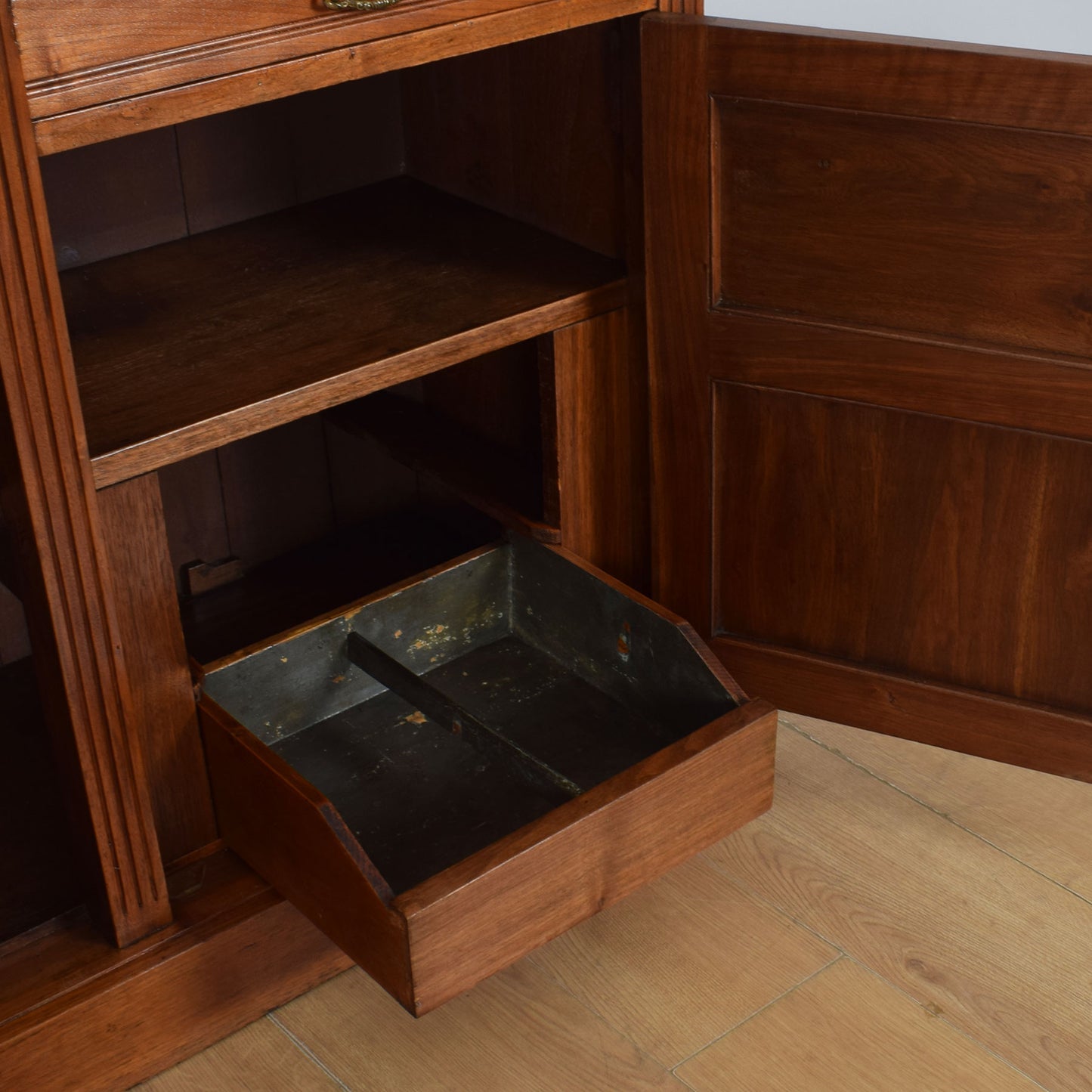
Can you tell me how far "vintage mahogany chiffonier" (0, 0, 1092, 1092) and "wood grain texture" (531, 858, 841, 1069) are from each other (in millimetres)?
131

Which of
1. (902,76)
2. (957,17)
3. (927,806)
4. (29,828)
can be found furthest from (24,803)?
(957,17)

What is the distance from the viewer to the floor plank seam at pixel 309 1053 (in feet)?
3.94

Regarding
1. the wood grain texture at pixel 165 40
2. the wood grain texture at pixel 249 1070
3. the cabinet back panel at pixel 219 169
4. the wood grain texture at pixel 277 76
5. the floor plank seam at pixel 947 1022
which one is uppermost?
the wood grain texture at pixel 165 40

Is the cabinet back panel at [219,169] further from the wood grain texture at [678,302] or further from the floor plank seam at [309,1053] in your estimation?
the floor plank seam at [309,1053]

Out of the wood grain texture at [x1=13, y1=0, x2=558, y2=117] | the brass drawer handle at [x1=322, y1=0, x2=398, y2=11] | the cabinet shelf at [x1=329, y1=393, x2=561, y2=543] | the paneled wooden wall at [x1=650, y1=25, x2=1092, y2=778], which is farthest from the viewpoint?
the cabinet shelf at [x1=329, y1=393, x2=561, y2=543]

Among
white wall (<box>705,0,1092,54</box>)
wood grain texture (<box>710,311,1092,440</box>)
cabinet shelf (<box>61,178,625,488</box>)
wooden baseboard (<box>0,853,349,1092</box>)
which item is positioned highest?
white wall (<box>705,0,1092,54</box>)

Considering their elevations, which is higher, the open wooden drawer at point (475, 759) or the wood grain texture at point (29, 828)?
the open wooden drawer at point (475, 759)

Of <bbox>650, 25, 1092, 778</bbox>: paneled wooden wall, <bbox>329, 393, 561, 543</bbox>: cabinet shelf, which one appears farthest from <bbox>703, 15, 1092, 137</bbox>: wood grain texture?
<bbox>329, 393, 561, 543</bbox>: cabinet shelf

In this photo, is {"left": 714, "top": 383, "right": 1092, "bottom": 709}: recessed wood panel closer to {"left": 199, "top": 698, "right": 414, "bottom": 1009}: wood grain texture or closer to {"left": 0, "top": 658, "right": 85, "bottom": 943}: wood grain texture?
{"left": 199, "top": 698, "right": 414, "bottom": 1009}: wood grain texture

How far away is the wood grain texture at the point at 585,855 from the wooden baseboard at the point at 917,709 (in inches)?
9.9

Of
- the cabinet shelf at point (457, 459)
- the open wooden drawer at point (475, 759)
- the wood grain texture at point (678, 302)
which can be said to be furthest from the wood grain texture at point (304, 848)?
the wood grain texture at point (678, 302)

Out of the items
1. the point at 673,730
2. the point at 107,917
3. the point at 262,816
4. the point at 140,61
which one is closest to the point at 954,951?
the point at 673,730

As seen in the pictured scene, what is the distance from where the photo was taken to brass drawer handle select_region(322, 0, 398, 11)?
3.41ft

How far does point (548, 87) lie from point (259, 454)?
21.3 inches
